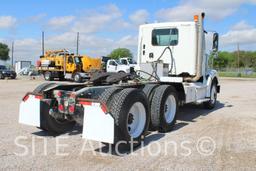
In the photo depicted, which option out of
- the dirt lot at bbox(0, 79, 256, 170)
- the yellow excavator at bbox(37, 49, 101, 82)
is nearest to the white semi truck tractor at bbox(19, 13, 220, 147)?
the dirt lot at bbox(0, 79, 256, 170)

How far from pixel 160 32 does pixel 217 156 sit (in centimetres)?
525

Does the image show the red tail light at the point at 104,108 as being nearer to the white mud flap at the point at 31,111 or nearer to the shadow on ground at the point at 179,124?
the shadow on ground at the point at 179,124

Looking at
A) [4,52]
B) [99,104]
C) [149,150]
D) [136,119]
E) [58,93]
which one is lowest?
[149,150]

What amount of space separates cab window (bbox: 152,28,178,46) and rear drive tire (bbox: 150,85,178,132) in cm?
242

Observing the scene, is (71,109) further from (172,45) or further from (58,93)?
(172,45)

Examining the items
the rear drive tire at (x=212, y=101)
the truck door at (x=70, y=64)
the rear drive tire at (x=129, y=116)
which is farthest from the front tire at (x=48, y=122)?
the truck door at (x=70, y=64)

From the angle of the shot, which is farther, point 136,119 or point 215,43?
point 215,43

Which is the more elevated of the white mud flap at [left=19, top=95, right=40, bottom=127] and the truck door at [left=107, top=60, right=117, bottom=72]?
the truck door at [left=107, top=60, right=117, bottom=72]

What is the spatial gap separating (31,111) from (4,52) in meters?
84.9

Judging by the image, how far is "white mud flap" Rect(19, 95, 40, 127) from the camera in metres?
6.34

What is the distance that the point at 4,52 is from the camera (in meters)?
85.1

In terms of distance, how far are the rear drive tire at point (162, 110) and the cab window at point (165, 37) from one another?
242 cm

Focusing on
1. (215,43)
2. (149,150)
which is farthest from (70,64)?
(149,150)

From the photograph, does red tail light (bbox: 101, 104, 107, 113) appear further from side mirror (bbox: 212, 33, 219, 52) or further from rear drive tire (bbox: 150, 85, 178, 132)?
side mirror (bbox: 212, 33, 219, 52)
